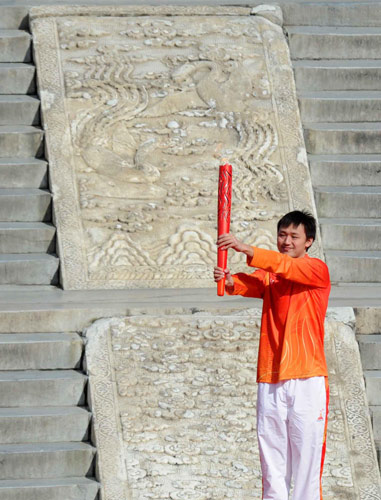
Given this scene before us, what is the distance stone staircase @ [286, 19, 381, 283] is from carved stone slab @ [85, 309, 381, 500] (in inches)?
55.9

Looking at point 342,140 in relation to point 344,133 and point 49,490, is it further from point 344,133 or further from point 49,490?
point 49,490

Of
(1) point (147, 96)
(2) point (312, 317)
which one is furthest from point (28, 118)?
(2) point (312, 317)

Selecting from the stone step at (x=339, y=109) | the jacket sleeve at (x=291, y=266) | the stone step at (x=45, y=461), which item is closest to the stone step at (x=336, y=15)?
the stone step at (x=339, y=109)

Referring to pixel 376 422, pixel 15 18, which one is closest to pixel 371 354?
pixel 376 422

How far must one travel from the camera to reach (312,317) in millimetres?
5266

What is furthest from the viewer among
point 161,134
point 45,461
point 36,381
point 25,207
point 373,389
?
point 161,134

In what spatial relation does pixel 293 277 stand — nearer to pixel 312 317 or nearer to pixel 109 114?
pixel 312 317

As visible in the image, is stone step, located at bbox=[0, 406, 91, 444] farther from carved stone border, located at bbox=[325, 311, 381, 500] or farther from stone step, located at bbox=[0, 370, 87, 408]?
carved stone border, located at bbox=[325, 311, 381, 500]

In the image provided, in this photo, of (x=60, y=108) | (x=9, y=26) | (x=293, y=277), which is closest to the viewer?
(x=293, y=277)

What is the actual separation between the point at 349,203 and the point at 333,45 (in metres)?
1.83

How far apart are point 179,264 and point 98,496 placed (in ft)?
6.94

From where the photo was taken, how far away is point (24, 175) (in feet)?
28.0

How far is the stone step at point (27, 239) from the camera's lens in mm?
8102

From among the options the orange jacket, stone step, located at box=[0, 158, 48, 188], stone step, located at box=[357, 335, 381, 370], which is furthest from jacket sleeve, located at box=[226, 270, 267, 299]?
stone step, located at box=[0, 158, 48, 188]
